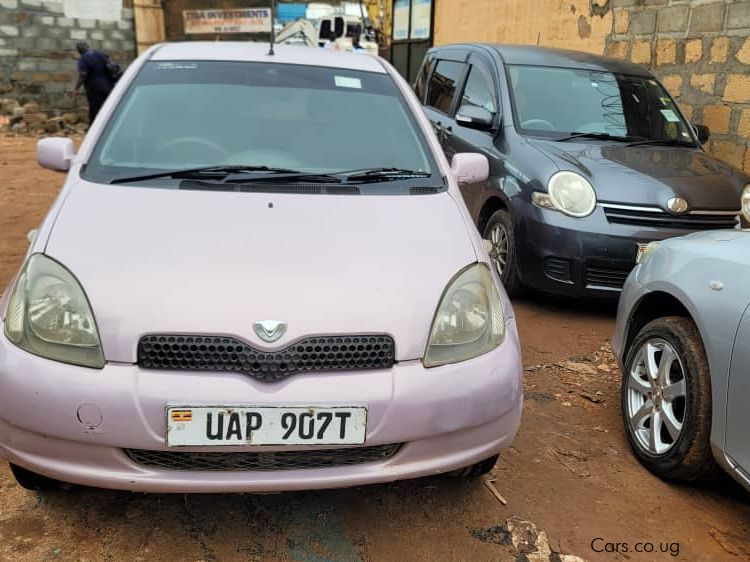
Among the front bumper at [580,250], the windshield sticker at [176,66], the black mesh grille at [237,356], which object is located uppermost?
the windshield sticker at [176,66]

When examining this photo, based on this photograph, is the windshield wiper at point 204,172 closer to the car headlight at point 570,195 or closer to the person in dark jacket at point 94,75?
the car headlight at point 570,195

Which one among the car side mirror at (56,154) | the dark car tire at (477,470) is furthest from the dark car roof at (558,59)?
the dark car tire at (477,470)

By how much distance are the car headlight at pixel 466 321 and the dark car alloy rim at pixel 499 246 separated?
8.44 ft

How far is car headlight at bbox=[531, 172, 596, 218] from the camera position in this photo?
4.43 metres

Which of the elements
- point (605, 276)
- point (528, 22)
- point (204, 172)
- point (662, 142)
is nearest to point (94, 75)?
point (528, 22)

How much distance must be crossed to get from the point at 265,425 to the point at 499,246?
3.35m

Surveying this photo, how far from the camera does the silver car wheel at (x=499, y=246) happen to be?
16.3ft

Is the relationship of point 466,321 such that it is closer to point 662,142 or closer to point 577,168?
point 577,168

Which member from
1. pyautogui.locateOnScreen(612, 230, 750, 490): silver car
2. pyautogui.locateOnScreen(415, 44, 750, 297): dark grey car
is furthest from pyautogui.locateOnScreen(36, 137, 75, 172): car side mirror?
pyautogui.locateOnScreen(612, 230, 750, 490): silver car

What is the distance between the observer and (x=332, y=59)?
144 inches

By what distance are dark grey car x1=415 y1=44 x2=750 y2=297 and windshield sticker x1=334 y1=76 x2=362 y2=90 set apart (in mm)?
1398

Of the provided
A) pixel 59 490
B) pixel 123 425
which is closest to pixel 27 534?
pixel 59 490

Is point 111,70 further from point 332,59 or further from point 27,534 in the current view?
point 27,534

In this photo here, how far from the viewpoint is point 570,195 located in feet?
14.6
